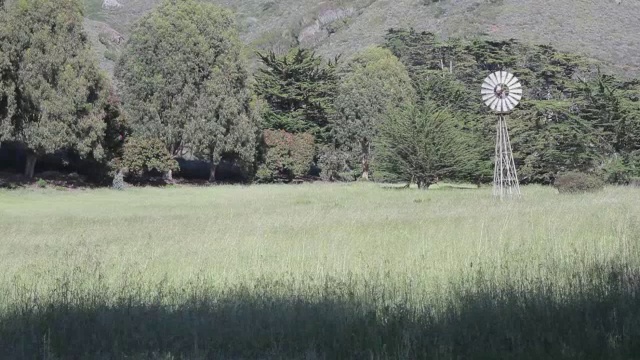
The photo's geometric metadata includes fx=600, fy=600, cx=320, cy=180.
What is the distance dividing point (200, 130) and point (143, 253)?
3445 cm

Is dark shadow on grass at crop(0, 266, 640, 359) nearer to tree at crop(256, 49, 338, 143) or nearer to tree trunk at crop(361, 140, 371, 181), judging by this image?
tree trunk at crop(361, 140, 371, 181)

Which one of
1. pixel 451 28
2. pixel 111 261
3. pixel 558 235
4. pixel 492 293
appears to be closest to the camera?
pixel 492 293

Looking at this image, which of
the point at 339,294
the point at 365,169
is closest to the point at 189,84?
the point at 365,169

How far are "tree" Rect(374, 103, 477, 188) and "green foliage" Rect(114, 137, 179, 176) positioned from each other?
50.1 ft

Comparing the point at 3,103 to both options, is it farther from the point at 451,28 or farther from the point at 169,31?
the point at 451,28

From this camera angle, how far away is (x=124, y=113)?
143ft

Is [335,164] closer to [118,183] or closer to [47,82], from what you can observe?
[118,183]

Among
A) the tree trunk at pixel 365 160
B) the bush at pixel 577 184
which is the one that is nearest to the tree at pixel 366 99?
the tree trunk at pixel 365 160

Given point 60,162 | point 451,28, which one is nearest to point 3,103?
point 60,162

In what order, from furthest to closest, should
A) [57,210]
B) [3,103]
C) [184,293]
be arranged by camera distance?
[3,103]
[57,210]
[184,293]

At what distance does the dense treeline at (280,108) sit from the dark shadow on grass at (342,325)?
30.9 meters

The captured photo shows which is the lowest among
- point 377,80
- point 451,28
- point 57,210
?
point 57,210

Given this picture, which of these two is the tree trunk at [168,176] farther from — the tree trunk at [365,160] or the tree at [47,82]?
the tree trunk at [365,160]

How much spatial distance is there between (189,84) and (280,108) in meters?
15.6
